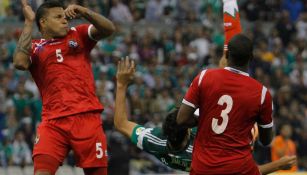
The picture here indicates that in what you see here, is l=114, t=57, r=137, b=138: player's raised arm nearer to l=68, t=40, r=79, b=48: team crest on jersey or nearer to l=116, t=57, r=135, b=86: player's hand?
l=116, t=57, r=135, b=86: player's hand

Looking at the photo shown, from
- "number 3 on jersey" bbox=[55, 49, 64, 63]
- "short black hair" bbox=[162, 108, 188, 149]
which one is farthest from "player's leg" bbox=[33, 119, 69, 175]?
"short black hair" bbox=[162, 108, 188, 149]

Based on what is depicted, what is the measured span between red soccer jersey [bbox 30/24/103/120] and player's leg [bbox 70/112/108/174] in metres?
0.13

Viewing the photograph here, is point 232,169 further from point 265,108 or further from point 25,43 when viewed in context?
point 25,43

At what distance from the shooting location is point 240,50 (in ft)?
25.9

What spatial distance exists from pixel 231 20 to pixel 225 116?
240 centimetres

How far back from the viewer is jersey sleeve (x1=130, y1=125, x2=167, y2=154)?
28.2 feet

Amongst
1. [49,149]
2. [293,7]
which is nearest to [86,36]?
[49,149]

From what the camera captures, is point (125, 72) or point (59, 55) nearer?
point (125, 72)

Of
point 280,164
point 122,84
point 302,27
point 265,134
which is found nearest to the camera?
point 265,134

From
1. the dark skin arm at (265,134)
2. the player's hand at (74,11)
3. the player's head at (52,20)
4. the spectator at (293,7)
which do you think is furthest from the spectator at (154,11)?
the dark skin arm at (265,134)

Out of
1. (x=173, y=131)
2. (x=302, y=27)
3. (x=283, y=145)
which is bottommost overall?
(x=283, y=145)

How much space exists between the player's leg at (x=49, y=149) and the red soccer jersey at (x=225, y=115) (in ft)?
5.54

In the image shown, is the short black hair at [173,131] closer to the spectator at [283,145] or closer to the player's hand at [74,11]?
the player's hand at [74,11]

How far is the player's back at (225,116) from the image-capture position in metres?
7.84
